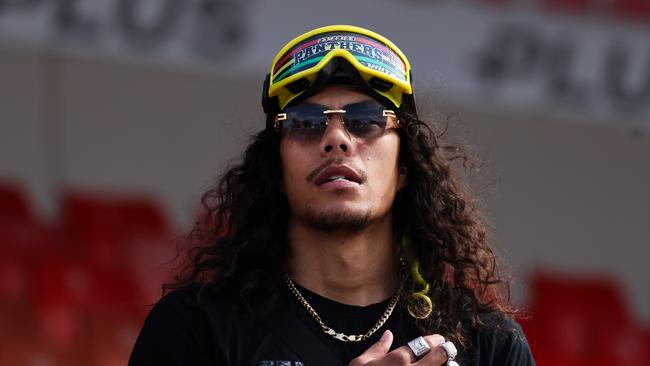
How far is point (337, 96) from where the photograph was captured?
8.98 ft

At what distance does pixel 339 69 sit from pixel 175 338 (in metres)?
0.60

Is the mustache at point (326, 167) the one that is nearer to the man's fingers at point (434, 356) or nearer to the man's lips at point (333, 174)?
the man's lips at point (333, 174)

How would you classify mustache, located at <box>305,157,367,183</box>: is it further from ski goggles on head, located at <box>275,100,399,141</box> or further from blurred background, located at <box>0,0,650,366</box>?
blurred background, located at <box>0,0,650,366</box>

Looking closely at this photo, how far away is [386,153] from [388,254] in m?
0.20

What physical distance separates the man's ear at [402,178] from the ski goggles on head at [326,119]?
6.2 inches

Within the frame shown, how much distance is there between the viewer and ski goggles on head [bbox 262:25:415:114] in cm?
272

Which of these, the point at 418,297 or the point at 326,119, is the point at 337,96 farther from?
the point at 418,297

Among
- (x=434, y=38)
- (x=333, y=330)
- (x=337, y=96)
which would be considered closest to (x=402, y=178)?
(x=337, y=96)

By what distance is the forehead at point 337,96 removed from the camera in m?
2.73

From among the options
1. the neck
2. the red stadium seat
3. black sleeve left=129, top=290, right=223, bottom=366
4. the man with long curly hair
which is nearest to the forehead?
the man with long curly hair

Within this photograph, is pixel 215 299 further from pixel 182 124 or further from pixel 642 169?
pixel 642 169

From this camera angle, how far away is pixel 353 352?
2.64 meters

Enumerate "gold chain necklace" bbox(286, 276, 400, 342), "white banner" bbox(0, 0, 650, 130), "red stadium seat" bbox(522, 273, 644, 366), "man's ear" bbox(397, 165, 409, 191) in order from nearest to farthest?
"gold chain necklace" bbox(286, 276, 400, 342) → "man's ear" bbox(397, 165, 409, 191) → "white banner" bbox(0, 0, 650, 130) → "red stadium seat" bbox(522, 273, 644, 366)

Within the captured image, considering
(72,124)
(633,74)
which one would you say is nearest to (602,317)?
(633,74)
